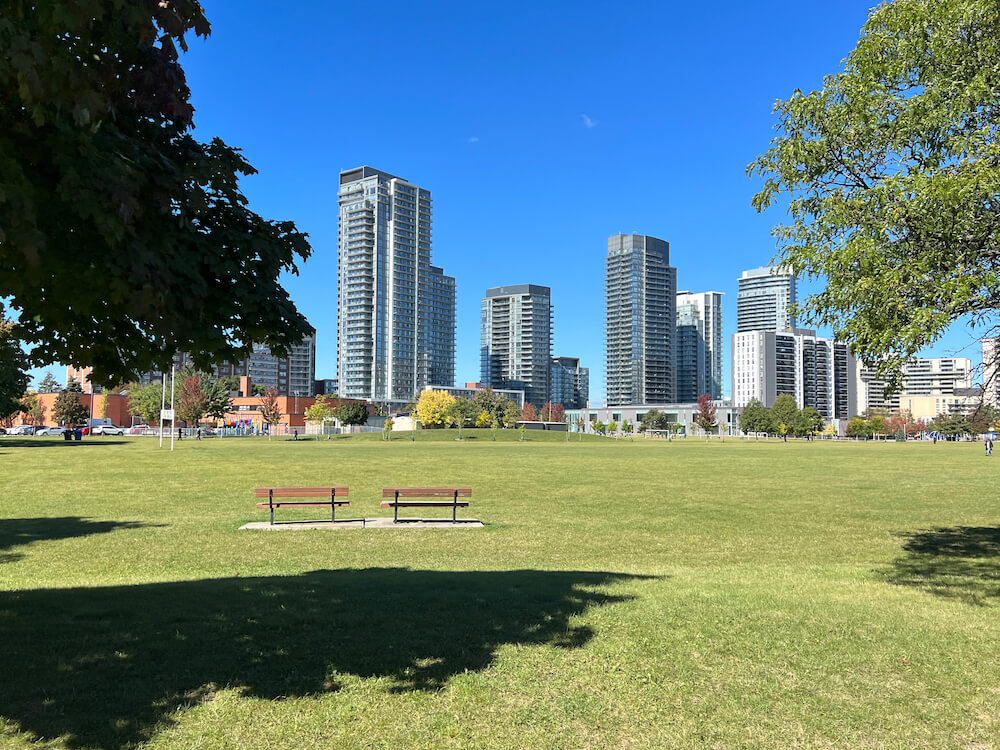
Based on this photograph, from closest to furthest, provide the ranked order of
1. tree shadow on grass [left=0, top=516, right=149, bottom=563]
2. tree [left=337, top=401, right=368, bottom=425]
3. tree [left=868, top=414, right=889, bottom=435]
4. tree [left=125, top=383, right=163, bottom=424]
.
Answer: tree shadow on grass [left=0, top=516, right=149, bottom=563] < tree [left=125, top=383, right=163, bottom=424] < tree [left=337, top=401, right=368, bottom=425] < tree [left=868, top=414, right=889, bottom=435]

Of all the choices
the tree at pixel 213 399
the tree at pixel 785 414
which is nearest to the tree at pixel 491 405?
the tree at pixel 213 399

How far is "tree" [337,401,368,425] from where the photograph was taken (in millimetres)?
120688

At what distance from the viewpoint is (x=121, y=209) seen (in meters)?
4.64

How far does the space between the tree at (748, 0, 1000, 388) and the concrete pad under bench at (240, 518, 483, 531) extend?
1053cm

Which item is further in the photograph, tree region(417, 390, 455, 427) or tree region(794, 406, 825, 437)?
tree region(794, 406, 825, 437)

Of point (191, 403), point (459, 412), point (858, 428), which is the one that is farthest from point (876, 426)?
point (191, 403)

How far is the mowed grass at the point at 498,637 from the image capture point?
5.64 m

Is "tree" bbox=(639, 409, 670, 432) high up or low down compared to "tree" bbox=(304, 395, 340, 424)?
down

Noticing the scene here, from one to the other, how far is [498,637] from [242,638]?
280 cm

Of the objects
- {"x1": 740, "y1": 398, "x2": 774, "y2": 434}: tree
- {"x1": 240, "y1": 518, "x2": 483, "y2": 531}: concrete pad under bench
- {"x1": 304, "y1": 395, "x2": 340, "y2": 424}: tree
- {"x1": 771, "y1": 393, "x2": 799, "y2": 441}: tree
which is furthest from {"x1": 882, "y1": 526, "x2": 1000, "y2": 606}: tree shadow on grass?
{"x1": 740, "y1": 398, "x2": 774, "y2": 434}: tree

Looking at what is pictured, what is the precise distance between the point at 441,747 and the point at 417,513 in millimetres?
15695

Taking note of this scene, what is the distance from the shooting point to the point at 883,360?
10281 millimetres

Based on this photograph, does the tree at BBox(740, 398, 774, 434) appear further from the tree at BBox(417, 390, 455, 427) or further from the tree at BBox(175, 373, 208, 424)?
the tree at BBox(175, 373, 208, 424)

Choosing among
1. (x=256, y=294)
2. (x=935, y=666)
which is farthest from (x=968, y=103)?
(x=256, y=294)
